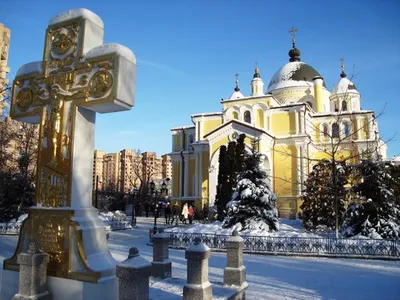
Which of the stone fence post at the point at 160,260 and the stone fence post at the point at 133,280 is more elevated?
the stone fence post at the point at 133,280

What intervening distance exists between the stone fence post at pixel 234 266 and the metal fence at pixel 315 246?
588cm

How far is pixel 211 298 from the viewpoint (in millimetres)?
6203

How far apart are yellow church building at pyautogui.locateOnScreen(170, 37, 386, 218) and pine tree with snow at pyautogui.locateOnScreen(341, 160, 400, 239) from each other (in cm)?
1379

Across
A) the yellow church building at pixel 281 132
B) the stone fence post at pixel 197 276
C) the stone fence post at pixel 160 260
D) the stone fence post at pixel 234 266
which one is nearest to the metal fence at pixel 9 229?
the stone fence post at pixel 160 260

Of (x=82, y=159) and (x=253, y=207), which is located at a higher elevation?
(x=82, y=159)

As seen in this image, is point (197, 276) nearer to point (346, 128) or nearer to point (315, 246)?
point (315, 246)

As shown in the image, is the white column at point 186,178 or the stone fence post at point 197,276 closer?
the stone fence post at point 197,276

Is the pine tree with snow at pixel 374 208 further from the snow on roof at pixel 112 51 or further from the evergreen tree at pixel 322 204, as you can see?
the snow on roof at pixel 112 51

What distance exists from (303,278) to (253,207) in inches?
318

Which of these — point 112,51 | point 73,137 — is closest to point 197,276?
point 73,137

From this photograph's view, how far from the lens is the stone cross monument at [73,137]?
4574mm

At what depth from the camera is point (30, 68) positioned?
549cm

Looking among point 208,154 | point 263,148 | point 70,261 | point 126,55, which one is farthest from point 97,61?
point 208,154

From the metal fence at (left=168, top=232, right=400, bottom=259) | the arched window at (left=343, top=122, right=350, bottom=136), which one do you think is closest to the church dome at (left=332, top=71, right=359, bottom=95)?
the arched window at (left=343, top=122, right=350, bottom=136)
